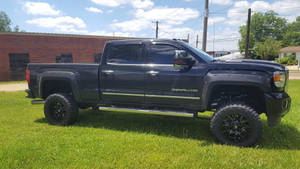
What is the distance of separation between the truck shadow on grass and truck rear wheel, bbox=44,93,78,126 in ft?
1.03

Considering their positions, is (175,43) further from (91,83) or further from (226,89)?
(91,83)

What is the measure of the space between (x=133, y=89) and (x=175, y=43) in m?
1.28

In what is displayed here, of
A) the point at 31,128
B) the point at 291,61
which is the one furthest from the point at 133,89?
the point at 291,61

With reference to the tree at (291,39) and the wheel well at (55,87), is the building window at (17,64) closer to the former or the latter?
the wheel well at (55,87)

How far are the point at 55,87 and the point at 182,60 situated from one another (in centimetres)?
336

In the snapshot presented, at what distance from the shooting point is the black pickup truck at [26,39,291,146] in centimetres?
368

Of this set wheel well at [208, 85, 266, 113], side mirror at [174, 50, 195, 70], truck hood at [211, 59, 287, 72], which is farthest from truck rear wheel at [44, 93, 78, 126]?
truck hood at [211, 59, 287, 72]

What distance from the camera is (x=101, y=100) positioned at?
4809mm

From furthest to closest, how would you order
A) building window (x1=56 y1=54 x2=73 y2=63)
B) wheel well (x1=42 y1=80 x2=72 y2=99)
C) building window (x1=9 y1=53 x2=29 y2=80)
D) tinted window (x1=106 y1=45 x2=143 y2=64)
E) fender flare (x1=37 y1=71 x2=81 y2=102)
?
building window (x1=56 y1=54 x2=73 y2=63), building window (x1=9 y1=53 x2=29 y2=80), wheel well (x1=42 y1=80 x2=72 y2=99), fender flare (x1=37 y1=71 x2=81 y2=102), tinted window (x1=106 y1=45 x2=143 y2=64)

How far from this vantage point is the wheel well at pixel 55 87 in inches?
204

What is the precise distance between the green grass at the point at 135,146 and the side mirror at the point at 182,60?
1.42m

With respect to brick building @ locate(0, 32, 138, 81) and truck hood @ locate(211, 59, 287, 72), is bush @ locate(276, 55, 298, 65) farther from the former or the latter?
truck hood @ locate(211, 59, 287, 72)

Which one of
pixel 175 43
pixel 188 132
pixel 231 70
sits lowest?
pixel 188 132

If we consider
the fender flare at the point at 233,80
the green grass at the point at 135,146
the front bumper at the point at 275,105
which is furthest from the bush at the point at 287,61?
the fender flare at the point at 233,80
